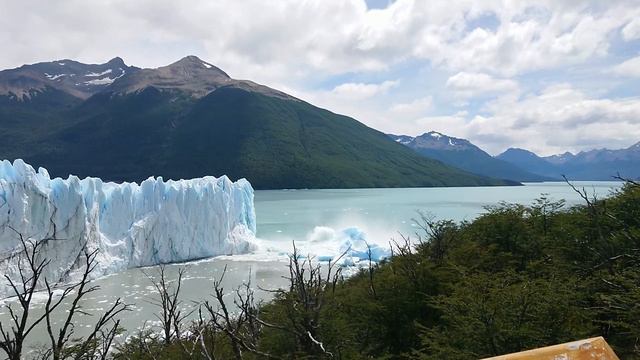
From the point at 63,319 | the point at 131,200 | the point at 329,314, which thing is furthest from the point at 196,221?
the point at 329,314

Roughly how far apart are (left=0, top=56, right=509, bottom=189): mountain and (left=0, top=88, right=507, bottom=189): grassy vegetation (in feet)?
1.02

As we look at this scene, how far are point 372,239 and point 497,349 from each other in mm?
29516

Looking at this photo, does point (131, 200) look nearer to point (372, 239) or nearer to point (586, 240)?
point (372, 239)

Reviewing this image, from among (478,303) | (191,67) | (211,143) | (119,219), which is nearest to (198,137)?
(211,143)

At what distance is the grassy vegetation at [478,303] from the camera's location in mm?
6207

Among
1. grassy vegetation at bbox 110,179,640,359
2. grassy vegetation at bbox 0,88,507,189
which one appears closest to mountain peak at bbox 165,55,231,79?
grassy vegetation at bbox 0,88,507,189

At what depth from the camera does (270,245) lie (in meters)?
32.5

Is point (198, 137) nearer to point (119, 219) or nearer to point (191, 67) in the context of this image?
point (191, 67)

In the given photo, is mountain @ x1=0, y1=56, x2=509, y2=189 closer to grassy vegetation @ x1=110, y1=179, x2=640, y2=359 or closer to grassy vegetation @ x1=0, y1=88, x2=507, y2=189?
grassy vegetation @ x1=0, y1=88, x2=507, y2=189

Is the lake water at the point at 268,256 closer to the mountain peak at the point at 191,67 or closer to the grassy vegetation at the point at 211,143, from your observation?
the grassy vegetation at the point at 211,143

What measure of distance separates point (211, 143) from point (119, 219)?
10472 cm

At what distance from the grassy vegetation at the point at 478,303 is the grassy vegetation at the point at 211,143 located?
330 ft

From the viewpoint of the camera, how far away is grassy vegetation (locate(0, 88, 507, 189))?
117 metres

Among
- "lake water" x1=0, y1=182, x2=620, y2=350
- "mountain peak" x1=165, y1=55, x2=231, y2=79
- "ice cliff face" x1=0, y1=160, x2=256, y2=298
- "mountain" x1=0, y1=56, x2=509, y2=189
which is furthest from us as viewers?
"mountain peak" x1=165, y1=55, x2=231, y2=79
